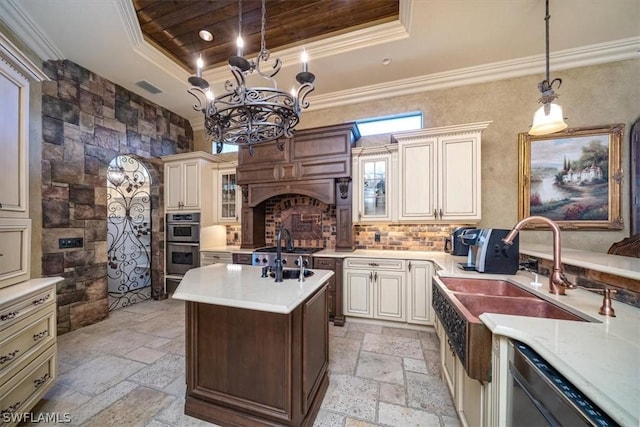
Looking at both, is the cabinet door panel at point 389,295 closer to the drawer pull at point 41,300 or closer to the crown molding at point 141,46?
the drawer pull at point 41,300

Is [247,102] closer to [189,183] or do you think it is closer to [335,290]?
[335,290]

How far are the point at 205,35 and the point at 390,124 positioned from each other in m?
2.81

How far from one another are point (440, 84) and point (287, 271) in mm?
3450

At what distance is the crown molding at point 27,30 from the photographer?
92.6 inches

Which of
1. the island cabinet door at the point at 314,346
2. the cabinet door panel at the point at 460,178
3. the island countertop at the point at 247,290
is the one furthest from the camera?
the cabinet door panel at the point at 460,178

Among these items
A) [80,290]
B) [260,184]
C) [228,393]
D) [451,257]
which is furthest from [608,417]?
[80,290]

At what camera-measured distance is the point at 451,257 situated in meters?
3.05

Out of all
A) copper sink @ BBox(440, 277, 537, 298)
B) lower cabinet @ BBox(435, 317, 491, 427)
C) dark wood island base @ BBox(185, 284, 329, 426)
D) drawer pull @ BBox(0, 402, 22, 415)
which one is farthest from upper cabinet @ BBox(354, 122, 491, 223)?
drawer pull @ BBox(0, 402, 22, 415)

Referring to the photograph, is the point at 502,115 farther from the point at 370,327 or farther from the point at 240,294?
the point at 240,294

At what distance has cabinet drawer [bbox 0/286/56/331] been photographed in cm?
147

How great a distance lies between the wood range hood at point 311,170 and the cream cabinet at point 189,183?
81cm

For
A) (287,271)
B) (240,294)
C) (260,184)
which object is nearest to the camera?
(240,294)

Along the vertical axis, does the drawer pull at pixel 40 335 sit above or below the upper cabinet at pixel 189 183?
below

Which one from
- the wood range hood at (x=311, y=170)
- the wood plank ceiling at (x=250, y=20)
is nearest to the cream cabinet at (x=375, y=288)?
the wood range hood at (x=311, y=170)
